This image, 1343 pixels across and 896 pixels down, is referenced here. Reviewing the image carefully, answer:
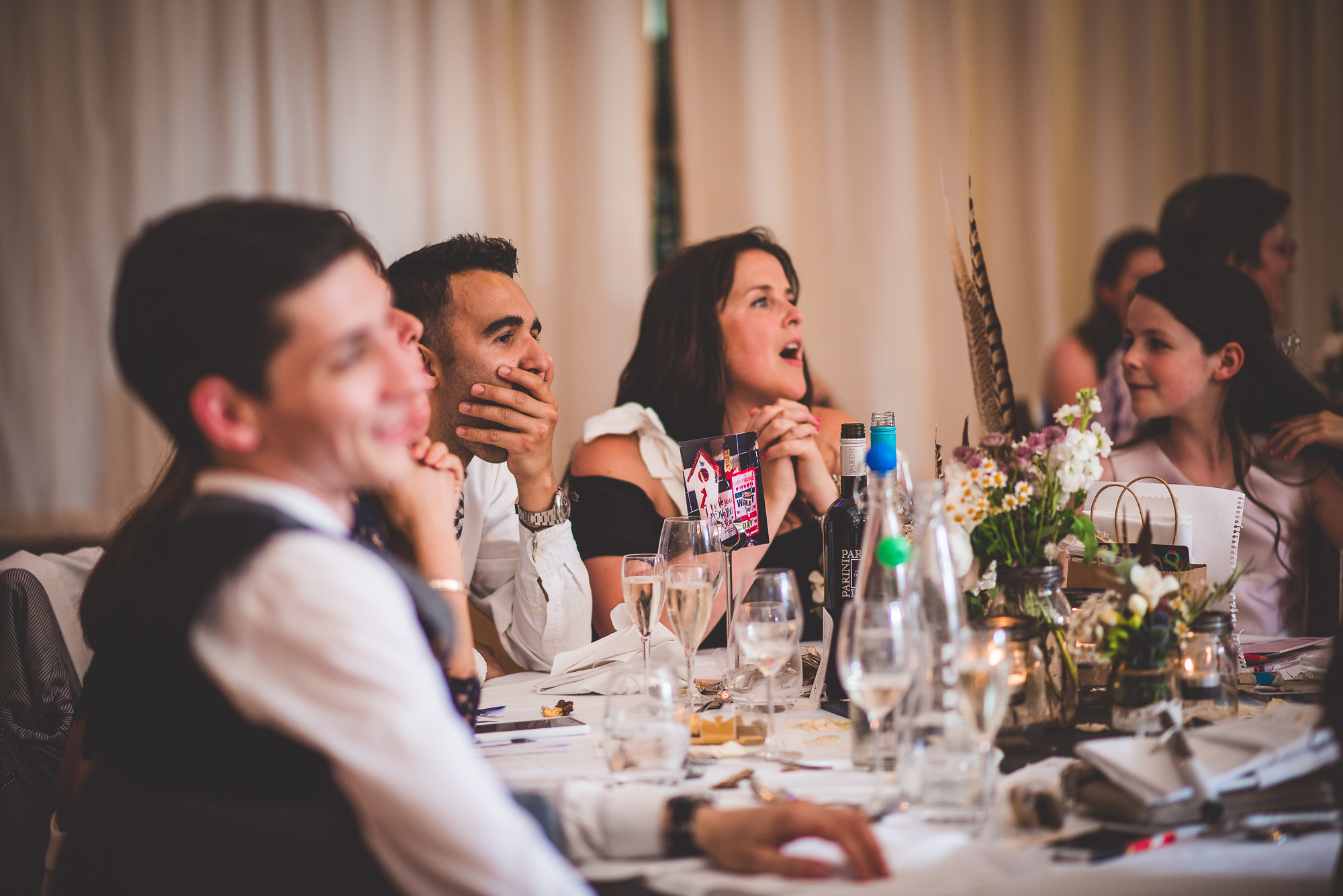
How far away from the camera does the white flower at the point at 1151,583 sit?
119 cm

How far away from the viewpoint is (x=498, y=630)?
6.40ft

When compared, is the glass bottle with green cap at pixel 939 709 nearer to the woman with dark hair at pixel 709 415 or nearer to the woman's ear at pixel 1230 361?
the woman with dark hair at pixel 709 415

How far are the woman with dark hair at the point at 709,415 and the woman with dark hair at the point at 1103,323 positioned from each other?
158 centimetres

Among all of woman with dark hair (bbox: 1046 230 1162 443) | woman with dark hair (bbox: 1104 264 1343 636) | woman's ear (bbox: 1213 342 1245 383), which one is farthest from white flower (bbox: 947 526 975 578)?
woman with dark hair (bbox: 1046 230 1162 443)

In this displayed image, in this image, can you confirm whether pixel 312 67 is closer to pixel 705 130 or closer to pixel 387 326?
pixel 705 130

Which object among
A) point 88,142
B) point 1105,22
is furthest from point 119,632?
point 1105,22

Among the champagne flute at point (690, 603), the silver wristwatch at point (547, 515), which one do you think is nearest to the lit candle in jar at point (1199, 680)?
the champagne flute at point (690, 603)

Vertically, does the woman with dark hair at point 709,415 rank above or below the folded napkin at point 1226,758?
above

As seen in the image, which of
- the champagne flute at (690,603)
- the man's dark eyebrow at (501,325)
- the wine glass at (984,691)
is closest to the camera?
the wine glass at (984,691)

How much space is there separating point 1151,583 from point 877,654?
16.7 inches

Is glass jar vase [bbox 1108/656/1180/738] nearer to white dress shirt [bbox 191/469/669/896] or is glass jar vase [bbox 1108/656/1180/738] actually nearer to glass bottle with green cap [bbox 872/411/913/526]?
glass bottle with green cap [bbox 872/411/913/526]

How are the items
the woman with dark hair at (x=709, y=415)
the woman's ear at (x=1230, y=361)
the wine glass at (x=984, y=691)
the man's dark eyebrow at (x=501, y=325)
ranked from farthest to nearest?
the woman's ear at (x=1230, y=361) < the woman with dark hair at (x=709, y=415) < the man's dark eyebrow at (x=501, y=325) < the wine glass at (x=984, y=691)

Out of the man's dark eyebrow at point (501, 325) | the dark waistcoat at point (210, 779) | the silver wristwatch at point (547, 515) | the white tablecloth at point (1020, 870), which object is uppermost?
the man's dark eyebrow at point (501, 325)

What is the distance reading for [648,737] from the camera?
1108 millimetres
